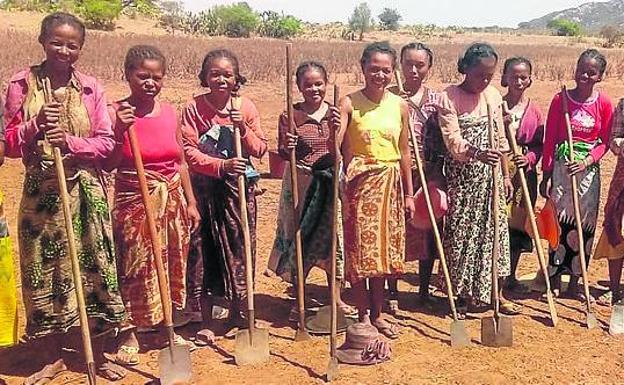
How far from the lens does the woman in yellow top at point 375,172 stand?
4.24m

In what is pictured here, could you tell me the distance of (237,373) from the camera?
408cm

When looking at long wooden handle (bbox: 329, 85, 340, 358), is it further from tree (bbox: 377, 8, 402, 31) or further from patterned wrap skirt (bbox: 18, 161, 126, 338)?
tree (bbox: 377, 8, 402, 31)

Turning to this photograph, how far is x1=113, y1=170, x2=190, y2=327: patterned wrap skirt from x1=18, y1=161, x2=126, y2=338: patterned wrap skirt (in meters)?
0.15

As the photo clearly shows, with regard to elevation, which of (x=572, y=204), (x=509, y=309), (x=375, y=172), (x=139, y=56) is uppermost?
(x=139, y=56)

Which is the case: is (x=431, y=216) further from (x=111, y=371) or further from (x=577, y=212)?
(x=111, y=371)

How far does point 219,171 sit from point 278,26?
37.4m

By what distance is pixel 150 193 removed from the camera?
389 centimetres

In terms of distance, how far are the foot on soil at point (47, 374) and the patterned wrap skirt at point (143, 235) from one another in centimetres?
47

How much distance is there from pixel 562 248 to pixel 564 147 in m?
0.80

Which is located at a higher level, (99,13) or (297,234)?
(99,13)

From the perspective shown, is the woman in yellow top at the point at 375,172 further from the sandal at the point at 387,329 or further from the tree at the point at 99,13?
the tree at the point at 99,13

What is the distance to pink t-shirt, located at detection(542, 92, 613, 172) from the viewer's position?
193 inches

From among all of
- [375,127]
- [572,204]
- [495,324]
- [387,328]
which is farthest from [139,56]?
[572,204]

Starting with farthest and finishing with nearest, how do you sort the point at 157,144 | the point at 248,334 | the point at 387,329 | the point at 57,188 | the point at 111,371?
the point at 387,329 → the point at 248,334 → the point at 111,371 → the point at 157,144 → the point at 57,188
